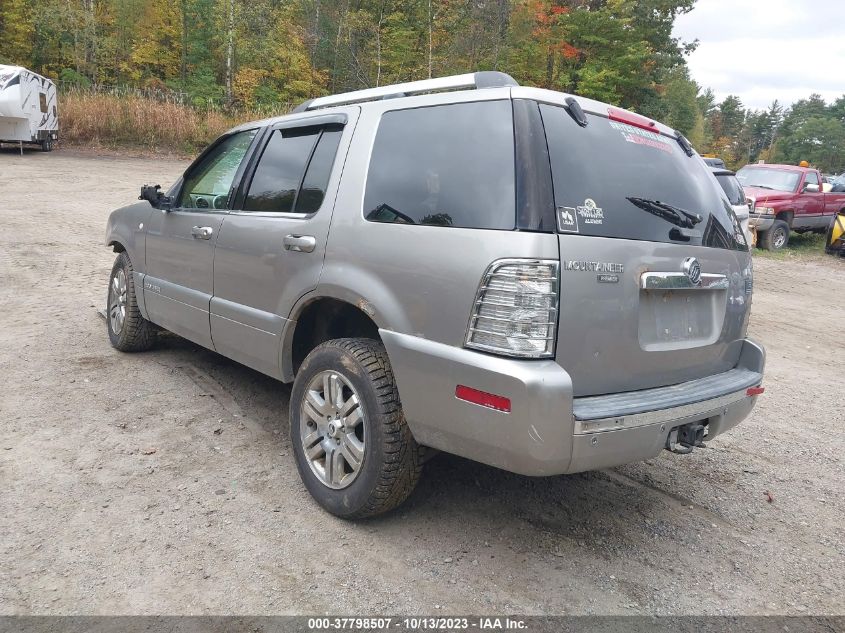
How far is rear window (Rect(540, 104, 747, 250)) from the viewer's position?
2549mm

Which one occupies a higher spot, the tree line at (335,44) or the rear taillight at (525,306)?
the tree line at (335,44)

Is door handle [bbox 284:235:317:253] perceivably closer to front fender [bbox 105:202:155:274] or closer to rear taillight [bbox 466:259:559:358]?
rear taillight [bbox 466:259:559:358]

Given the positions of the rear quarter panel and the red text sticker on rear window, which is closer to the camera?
the rear quarter panel

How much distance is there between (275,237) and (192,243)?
1094 mm

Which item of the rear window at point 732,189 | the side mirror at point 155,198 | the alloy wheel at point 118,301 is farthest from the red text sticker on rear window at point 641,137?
the rear window at point 732,189

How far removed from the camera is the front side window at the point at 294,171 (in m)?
3.38

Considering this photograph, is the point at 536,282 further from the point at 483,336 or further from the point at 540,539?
the point at 540,539

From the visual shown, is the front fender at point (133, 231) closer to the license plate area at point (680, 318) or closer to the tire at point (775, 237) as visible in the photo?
the license plate area at point (680, 318)

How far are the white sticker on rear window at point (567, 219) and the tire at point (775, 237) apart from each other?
1544cm

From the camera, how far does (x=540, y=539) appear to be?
296 cm

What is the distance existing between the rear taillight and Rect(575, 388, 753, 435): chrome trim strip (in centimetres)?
31

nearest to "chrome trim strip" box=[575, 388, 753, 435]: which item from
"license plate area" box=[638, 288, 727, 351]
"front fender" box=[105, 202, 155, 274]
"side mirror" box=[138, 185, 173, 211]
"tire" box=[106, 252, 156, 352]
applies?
"license plate area" box=[638, 288, 727, 351]

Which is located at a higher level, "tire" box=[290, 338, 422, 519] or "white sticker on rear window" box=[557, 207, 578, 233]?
"white sticker on rear window" box=[557, 207, 578, 233]

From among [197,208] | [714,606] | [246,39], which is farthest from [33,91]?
[714,606]
